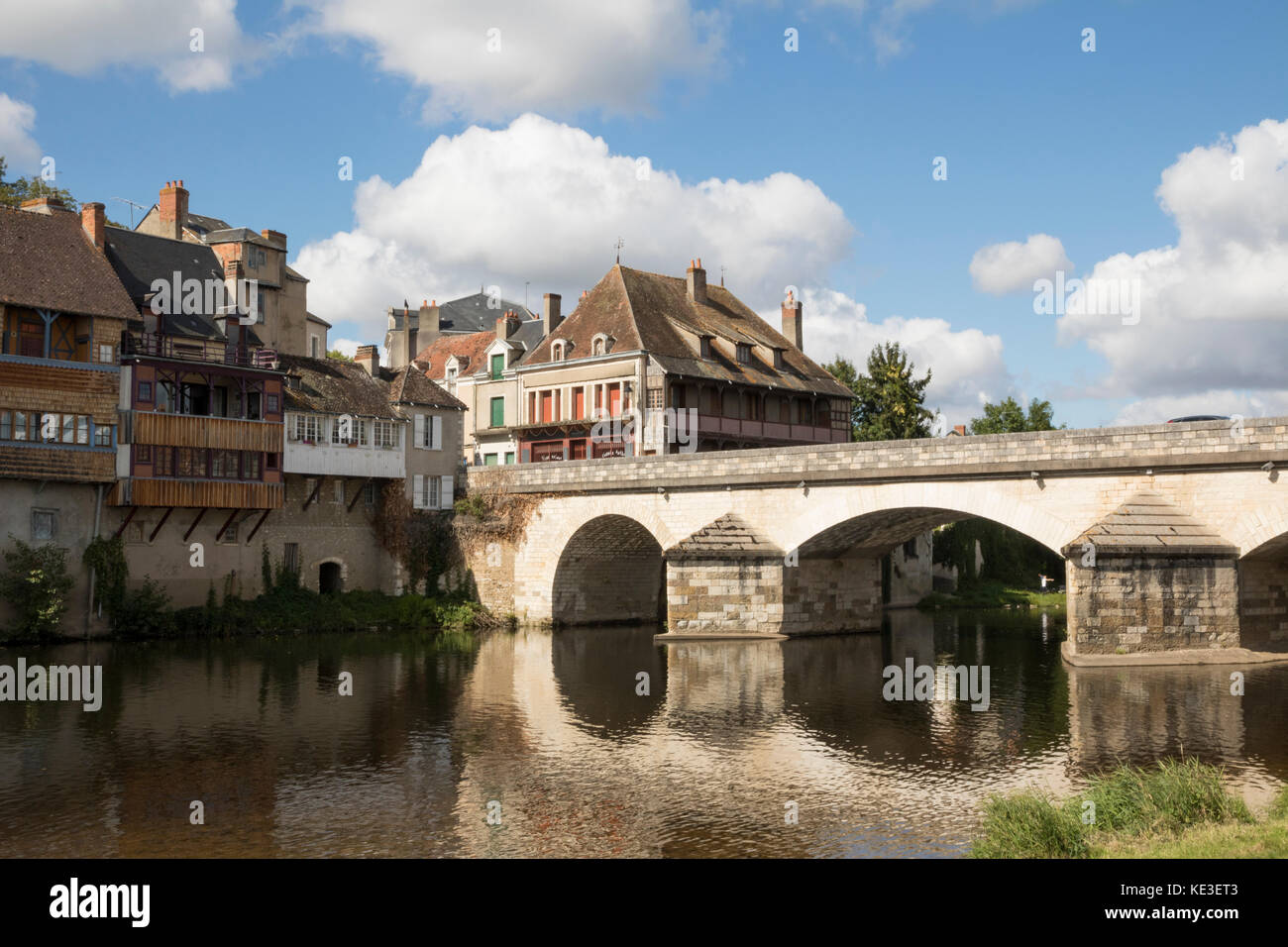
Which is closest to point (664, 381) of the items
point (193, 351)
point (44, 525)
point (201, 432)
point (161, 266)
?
point (193, 351)

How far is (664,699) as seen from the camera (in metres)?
22.8

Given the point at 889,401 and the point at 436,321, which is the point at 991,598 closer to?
the point at 889,401

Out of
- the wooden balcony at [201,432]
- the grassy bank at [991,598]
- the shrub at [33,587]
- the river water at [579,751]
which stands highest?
the wooden balcony at [201,432]

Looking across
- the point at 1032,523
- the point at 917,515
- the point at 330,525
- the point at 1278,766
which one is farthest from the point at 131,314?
the point at 1278,766

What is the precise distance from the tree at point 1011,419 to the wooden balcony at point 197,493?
38431mm

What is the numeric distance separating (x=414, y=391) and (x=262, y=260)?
7.94 metres

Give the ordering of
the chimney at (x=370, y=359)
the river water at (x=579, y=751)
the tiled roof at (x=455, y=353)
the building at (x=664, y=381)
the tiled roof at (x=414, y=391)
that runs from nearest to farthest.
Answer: the river water at (x=579, y=751)
the tiled roof at (x=414, y=391)
the chimney at (x=370, y=359)
the building at (x=664, y=381)
the tiled roof at (x=455, y=353)

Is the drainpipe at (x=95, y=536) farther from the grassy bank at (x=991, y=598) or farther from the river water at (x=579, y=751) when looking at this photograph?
the grassy bank at (x=991, y=598)

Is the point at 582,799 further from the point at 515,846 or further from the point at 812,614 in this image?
the point at 812,614

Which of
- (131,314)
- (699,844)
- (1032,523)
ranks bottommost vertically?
(699,844)

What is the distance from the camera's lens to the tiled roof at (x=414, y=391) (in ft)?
130

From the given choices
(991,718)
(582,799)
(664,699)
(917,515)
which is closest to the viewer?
(582,799)

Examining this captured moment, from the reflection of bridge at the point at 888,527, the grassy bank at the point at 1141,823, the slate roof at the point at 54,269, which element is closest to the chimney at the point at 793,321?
the reflection of bridge at the point at 888,527

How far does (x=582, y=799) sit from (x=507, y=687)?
10.1 metres
